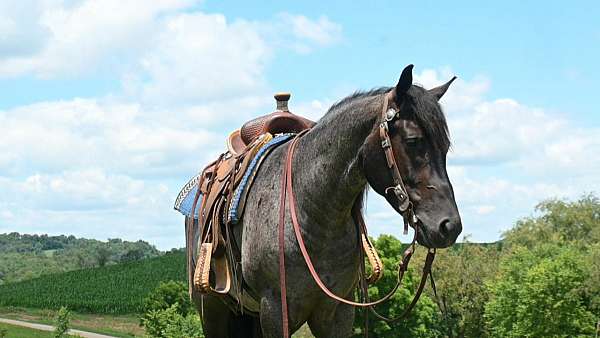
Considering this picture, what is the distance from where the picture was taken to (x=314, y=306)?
6.14 m

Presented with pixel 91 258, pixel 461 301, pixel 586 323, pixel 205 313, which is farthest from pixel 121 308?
pixel 205 313

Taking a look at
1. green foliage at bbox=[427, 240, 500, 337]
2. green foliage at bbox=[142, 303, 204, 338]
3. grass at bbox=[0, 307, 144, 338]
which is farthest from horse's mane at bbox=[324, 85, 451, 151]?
grass at bbox=[0, 307, 144, 338]

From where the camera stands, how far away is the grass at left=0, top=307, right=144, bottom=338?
283 ft

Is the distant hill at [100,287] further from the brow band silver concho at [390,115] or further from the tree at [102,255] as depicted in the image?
the brow band silver concho at [390,115]

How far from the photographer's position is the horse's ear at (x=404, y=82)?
5.33 metres

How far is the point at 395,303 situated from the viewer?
5650 centimetres

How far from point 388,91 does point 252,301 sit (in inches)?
82.4

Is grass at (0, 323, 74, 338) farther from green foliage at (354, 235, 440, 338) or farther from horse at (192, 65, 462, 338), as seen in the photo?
horse at (192, 65, 462, 338)

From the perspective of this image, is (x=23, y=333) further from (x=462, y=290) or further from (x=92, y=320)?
(x=462, y=290)

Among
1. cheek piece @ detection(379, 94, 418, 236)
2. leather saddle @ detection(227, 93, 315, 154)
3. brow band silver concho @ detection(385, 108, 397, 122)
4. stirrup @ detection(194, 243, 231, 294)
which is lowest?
stirrup @ detection(194, 243, 231, 294)

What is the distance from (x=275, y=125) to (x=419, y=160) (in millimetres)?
2345

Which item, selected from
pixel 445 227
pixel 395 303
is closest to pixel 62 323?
pixel 395 303

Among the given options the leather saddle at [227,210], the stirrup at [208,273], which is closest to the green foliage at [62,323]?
the leather saddle at [227,210]

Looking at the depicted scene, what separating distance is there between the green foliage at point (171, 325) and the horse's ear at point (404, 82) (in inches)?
2191
